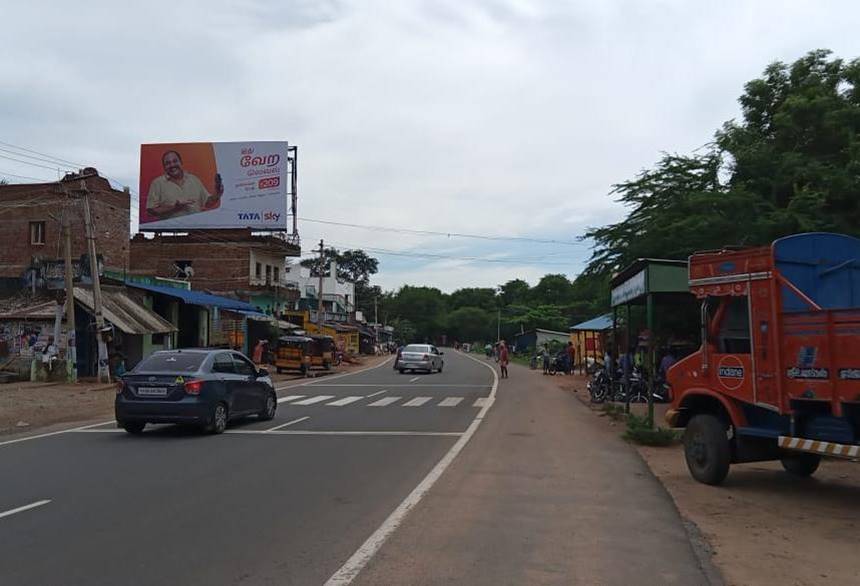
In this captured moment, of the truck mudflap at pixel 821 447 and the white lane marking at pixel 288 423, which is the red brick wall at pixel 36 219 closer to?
the white lane marking at pixel 288 423

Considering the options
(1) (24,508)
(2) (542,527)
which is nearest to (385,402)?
(1) (24,508)

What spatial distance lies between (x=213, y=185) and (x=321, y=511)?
42584mm

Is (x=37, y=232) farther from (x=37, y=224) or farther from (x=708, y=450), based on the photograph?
(x=708, y=450)

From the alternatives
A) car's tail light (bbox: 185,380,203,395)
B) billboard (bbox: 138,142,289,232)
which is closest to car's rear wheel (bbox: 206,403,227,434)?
car's tail light (bbox: 185,380,203,395)

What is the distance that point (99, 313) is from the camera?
2494cm

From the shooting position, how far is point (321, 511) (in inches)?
289

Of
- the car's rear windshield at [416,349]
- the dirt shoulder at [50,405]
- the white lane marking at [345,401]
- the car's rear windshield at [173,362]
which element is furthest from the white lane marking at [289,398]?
the car's rear windshield at [416,349]

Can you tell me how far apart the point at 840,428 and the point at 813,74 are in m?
13.9

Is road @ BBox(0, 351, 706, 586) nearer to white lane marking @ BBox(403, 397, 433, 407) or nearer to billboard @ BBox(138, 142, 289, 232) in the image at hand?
white lane marking @ BBox(403, 397, 433, 407)

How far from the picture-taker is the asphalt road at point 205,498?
18.3 ft

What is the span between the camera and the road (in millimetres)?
5527

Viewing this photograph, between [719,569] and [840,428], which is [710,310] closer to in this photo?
[840,428]

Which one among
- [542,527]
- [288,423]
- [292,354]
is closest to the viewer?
[542,527]

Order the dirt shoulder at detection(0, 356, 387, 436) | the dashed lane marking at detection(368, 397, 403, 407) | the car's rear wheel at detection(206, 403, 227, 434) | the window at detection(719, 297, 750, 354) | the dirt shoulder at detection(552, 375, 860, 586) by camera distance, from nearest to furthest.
Answer: the dirt shoulder at detection(552, 375, 860, 586) → the window at detection(719, 297, 750, 354) → the car's rear wheel at detection(206, 403, 227, 434) → the dirt shoulder at detection(0, 356, 387, 436) → the dashed lane marking at detection(368, 397, 403, 407)
